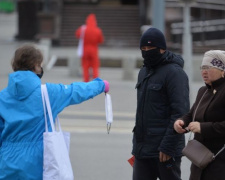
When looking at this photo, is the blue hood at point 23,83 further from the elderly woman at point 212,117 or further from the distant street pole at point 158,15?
the distant street pole at point 158,15

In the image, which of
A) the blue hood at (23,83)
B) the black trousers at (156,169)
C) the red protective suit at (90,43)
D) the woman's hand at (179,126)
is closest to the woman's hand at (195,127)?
the woman's hand at (179,126)

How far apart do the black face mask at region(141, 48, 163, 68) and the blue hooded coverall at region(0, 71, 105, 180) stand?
0.87m

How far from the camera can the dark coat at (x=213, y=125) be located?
455 centimetres

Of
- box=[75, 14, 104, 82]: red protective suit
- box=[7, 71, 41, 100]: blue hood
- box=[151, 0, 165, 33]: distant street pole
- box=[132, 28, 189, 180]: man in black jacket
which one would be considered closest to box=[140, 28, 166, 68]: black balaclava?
box=[132, 28, 189, 180]: man in black jacket

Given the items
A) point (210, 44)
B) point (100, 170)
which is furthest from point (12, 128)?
point (210, 44)

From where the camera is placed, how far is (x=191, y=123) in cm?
464

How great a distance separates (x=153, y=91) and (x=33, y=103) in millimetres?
1068

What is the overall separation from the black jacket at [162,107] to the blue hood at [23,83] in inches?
39.7

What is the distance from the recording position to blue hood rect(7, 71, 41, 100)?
4547 mm

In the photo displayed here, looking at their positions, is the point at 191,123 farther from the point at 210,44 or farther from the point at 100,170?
the point at 210,44

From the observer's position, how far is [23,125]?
450cm

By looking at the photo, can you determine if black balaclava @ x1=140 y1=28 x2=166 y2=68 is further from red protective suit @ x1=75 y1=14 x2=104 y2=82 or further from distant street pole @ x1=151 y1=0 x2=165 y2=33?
red protective suit @ x1=75 y1=14 x2=104 y2=82

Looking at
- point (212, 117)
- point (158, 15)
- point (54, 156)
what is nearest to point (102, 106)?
point (158, 15)

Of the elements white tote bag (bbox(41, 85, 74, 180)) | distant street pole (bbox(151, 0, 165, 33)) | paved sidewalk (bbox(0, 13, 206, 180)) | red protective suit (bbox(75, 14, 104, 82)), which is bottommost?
paved sidewalk (bbox(0, 13, 206, 180))
